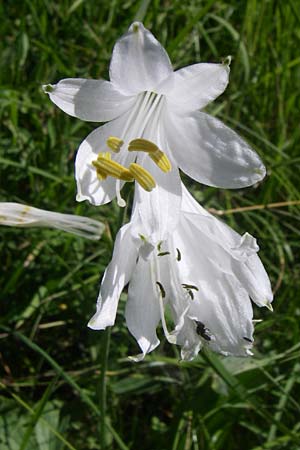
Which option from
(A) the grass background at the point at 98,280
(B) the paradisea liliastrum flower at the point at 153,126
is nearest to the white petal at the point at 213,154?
(B) the paradisea liliastrum flower at the point at 153,126

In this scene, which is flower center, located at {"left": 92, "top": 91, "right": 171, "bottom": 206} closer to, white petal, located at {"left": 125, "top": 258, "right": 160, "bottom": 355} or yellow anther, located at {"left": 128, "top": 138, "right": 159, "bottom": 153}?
yellow anther, located at {"left": 128, "top": 138, "right": 159, "bottom": 153}

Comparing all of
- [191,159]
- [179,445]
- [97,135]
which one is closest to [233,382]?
[179,445]

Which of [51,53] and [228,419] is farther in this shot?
[51,53]

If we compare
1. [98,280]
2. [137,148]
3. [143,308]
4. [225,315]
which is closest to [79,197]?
[137,148]

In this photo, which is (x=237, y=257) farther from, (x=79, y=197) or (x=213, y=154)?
(x=79, y=197)

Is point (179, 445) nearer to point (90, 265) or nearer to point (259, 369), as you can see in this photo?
point (259, 369)

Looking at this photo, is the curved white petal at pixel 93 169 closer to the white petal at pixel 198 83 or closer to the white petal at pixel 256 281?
the white petal at pixel 198 83
